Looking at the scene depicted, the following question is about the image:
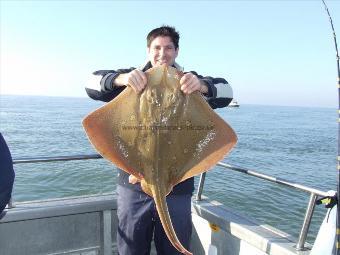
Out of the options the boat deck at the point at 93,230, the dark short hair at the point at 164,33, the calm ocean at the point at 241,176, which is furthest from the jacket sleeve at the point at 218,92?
the calm ocean at the point at 241,176

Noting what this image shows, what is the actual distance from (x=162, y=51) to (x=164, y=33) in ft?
0.58

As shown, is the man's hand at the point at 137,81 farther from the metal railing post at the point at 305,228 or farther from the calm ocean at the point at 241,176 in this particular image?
the calm ocean at the point at 241,176

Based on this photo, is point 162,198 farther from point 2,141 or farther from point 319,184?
point 319,184

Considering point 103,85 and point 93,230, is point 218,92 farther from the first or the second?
point 93,230

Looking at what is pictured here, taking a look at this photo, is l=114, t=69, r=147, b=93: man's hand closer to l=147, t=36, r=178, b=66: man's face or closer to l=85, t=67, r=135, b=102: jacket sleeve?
l=85, t=67, r=135, b=102: jacket sleeve

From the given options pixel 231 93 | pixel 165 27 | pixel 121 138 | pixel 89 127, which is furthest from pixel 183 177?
pixel 165 27

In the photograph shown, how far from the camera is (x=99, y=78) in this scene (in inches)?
131

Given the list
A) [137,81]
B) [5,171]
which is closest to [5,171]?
[5,171]

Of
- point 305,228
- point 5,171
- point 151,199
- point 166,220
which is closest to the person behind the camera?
point 5,171

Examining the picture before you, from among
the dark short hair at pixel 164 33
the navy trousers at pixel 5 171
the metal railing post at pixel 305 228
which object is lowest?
the metal railing post at pixel 305 228

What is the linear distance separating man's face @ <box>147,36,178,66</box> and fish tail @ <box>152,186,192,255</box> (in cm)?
131

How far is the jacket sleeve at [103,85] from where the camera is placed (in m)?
3.20

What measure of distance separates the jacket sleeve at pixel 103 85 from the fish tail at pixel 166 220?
3.52 feet

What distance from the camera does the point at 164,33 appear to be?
342cm
